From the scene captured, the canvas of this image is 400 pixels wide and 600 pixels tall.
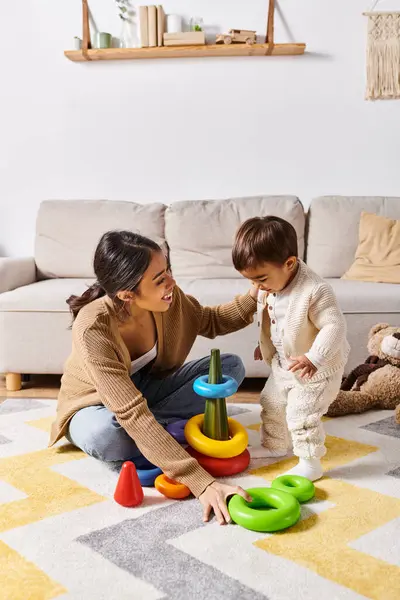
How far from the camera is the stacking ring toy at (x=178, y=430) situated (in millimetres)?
1953

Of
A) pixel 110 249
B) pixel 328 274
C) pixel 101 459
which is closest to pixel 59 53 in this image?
pixel 328 274

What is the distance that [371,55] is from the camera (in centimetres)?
359

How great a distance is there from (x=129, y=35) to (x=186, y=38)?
339 millimetres

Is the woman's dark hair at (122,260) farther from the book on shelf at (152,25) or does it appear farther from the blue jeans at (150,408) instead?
the book on shelf at (152,25)

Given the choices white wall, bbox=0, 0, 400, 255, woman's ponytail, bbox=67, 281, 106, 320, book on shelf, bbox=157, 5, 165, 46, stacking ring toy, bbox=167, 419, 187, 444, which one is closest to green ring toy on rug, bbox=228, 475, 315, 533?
stacking ring toy, bbox=167, 419, 187, 444

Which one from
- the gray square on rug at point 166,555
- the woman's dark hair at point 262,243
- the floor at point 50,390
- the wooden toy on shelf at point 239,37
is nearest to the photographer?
the gray square on rug at point 166,555

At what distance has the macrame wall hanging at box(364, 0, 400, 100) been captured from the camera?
11.7ft

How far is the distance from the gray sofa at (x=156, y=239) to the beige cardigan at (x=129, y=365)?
751 mm

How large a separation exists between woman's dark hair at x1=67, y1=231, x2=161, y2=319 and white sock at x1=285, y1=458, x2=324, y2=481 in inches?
25.4

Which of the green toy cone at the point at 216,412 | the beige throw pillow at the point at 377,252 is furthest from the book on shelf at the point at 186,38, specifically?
the green toy cone at the point at 216,412

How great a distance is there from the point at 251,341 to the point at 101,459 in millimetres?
1082

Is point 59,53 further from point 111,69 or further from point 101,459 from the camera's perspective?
point 101,459

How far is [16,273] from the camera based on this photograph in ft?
10.7

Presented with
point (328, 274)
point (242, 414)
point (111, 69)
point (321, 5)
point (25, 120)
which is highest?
point (321, 5)
